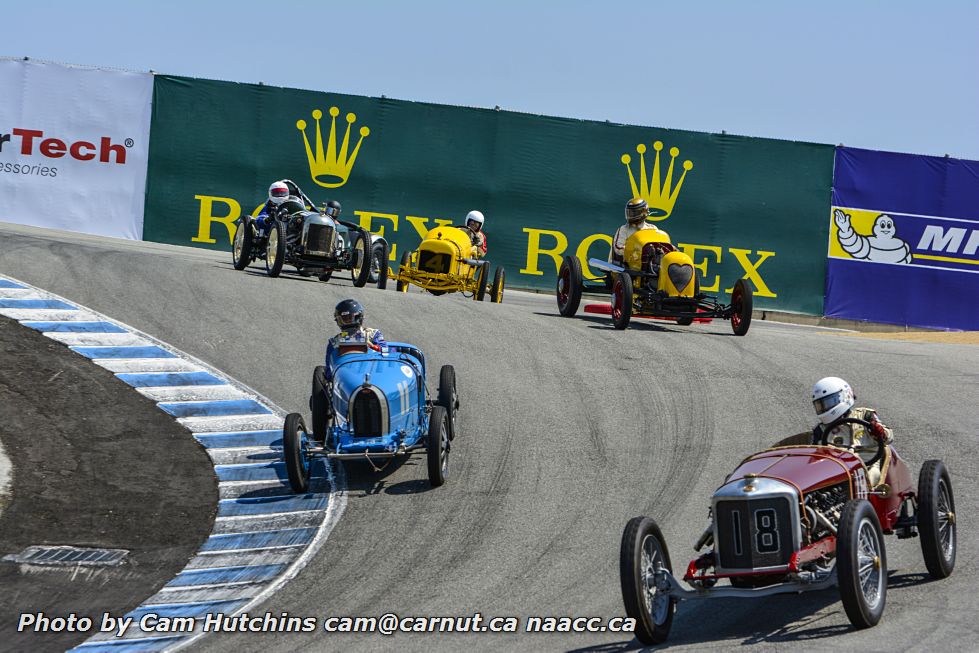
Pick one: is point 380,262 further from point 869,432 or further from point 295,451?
point 869,432

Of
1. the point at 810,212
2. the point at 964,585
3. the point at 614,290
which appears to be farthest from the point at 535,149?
the point at 964,585

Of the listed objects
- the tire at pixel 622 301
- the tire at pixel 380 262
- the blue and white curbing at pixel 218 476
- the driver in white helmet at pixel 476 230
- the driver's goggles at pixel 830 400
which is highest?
the driver in white helmet at pixel 476 230

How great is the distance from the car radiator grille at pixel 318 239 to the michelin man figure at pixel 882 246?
33.3 ft

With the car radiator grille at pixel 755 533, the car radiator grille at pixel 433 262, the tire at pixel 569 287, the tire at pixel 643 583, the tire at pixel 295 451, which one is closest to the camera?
the tire at pixel 643 583

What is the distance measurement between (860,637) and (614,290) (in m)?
10.9

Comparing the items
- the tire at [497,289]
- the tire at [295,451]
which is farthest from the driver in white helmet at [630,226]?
the tire at [295,451]

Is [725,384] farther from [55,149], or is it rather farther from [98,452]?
[55,149]

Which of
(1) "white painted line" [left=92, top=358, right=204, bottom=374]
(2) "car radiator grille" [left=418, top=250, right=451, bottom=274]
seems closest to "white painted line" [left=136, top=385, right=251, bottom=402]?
(1) "white painted line" [left=92, top=358, right=204, bottom=374]

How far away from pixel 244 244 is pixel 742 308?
25.1ft

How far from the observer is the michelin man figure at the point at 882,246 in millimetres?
23531

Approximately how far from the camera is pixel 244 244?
764 inches

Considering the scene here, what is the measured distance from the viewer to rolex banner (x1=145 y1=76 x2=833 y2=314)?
933 inches

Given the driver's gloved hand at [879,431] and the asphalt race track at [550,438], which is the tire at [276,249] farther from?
the driver's gloved hand at [879,431]

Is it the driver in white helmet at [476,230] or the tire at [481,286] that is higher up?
the driver in white helmet at [476,230]
